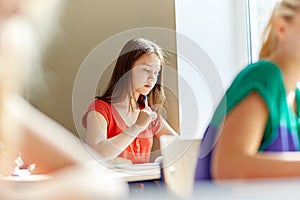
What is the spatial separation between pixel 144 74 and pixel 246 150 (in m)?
0.53

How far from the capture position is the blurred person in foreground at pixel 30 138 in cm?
17

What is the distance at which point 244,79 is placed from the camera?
0.31 m

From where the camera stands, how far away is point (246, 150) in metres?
0.27

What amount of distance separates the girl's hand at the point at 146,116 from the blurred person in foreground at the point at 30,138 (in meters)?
0.58

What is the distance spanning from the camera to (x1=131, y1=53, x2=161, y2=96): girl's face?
0.77 metres

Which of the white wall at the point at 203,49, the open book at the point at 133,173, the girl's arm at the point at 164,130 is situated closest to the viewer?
the open book at the point at 133,173

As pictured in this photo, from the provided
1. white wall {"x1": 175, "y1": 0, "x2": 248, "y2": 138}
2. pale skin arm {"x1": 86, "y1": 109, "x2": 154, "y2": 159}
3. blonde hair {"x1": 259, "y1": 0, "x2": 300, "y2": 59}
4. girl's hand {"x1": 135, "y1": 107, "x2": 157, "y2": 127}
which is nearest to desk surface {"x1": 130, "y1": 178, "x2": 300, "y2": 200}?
blonde hair {"x1": 259, "y1": 0, "x2": 300, "y2": 59}

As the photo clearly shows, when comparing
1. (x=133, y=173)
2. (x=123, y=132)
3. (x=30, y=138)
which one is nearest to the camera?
(x=30, y=138)

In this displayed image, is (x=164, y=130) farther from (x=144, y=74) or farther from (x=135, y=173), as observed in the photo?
(x=135, y=173)

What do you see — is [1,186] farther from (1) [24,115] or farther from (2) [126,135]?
(2) [126,135]

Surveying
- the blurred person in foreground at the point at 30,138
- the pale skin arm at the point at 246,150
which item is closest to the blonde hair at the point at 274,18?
the pale skin arm at the point at 246,150

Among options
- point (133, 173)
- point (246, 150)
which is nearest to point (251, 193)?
point (246, 150)

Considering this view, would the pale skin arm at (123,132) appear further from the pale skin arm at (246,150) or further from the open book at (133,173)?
the pale skin arm at (246,150)

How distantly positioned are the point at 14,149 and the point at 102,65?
0.73 metres
